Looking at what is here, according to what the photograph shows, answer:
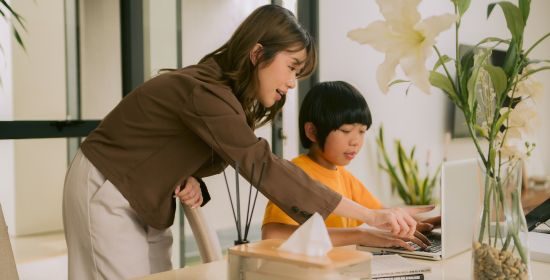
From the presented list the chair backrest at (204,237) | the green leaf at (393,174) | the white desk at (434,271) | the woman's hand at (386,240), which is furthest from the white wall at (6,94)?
the green leaf at (393,174)

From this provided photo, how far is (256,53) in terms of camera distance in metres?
1.55

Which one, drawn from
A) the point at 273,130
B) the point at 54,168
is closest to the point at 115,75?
the point at 54,168

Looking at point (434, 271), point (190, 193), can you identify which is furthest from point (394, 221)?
point (190, 193)

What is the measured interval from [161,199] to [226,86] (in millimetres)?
366

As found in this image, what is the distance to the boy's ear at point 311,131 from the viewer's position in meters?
2.07

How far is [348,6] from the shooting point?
4.46 m

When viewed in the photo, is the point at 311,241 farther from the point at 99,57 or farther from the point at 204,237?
the point at 99,57

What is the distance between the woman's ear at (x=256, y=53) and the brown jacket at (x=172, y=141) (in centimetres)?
9

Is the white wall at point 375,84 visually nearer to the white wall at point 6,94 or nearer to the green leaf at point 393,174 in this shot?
the green leaf at point 393,174

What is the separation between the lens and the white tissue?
924 millimetres

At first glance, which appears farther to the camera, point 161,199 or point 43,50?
point 43,50

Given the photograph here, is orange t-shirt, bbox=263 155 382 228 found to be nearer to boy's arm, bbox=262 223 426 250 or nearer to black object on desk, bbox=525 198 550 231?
boy's arm, bbox=262 223 426 250

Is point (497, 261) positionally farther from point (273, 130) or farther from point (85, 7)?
point (273, 130)

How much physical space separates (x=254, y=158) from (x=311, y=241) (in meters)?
0.46
